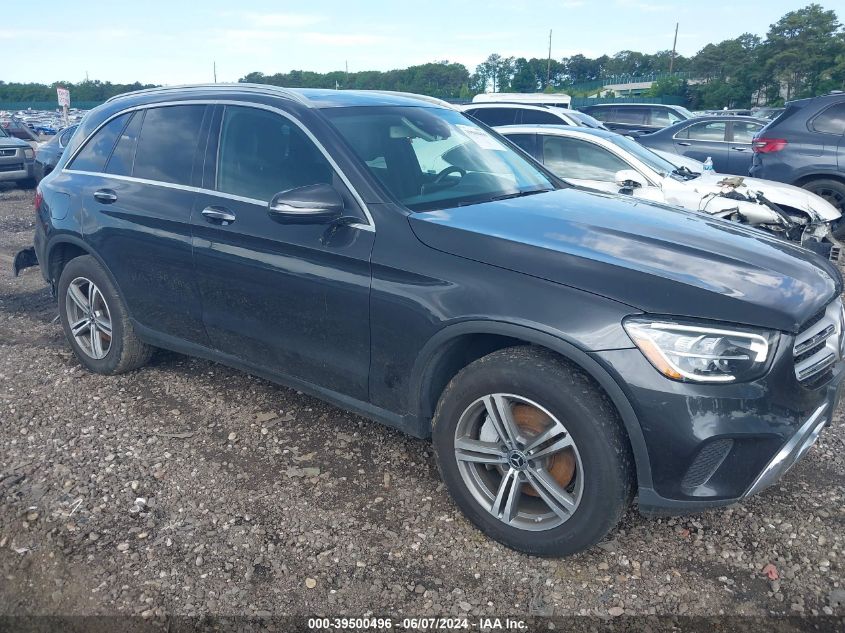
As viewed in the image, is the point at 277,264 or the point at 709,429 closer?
the point at 709,429

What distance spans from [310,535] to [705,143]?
36.8ft

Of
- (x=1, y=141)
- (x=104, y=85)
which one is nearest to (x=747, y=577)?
(x=1, y=141)

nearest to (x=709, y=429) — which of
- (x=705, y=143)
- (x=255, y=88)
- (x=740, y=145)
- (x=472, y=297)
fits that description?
(x=472, y=297)

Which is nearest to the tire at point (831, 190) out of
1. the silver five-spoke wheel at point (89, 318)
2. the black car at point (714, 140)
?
the black car at point (714, 140)

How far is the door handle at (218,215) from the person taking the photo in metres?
3.58

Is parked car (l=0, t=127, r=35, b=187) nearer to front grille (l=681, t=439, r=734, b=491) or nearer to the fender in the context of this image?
the fender

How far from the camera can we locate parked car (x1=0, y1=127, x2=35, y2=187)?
44.3ft

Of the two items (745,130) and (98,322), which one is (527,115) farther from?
(98,322)

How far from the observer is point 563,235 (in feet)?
9.53

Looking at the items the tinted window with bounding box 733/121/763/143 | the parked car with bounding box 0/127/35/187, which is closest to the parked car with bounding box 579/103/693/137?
the tinted window with bounding box 733/121/763/143

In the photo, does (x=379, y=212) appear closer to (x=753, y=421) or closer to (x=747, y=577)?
(x=753, y=421)

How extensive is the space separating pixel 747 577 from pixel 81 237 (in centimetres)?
415

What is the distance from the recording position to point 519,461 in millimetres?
2799

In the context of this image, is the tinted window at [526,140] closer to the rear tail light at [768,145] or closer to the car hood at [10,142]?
the rear tail light at [768,145]
